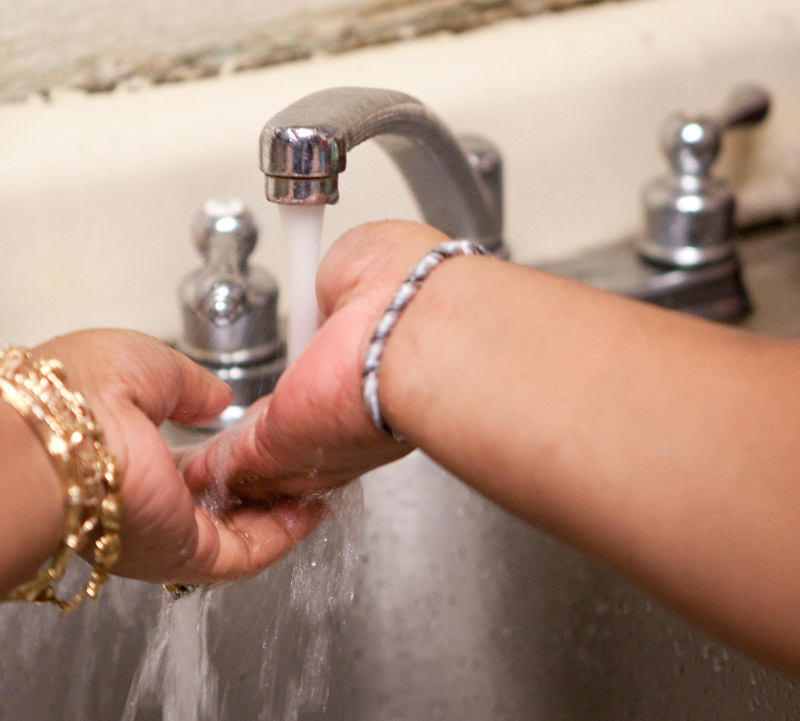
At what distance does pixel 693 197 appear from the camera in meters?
0.70

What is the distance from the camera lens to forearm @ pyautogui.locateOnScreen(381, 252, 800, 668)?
290 mm

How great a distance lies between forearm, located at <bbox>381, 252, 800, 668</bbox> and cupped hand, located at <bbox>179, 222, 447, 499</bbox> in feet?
0.08

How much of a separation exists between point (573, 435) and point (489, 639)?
28 centimetres

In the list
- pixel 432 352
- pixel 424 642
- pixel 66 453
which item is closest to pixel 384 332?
pixel 432 352

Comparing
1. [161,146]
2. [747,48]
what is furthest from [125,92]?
[747,48]

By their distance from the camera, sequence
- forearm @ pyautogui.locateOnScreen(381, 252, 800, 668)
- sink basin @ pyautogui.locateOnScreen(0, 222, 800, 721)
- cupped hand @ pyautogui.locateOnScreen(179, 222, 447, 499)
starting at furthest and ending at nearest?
1. sink basin @ pyautogui.locateOnScreen(0, 222, 800, 721)
2. cupped hand @ pyautogui.locateOnScreen(179, 222, 447, 499)
3. forearm @ pyautogui.locateOnScreen(381, 252, 800, 668)

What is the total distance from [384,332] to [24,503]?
0.15 m

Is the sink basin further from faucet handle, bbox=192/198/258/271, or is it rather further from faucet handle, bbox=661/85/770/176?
faucet handle, bbox=661/85/770/176

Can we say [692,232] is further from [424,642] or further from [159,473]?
[159,473]

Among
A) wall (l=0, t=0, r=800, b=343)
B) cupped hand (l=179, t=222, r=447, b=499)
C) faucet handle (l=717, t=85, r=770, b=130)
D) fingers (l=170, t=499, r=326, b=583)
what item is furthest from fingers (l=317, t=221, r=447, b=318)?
faucet handle (l=717, t=85, r=770, b=130)

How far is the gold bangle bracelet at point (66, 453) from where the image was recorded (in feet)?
1.13

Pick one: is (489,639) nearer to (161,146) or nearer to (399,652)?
(399,652)

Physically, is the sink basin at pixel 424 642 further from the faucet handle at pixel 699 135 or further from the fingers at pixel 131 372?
the faucet handle at pixel 699 135

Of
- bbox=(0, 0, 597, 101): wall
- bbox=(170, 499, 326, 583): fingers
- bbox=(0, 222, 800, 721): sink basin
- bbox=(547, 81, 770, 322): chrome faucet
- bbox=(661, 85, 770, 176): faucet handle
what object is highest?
bbox=(0, 0, 597, 101): wall
